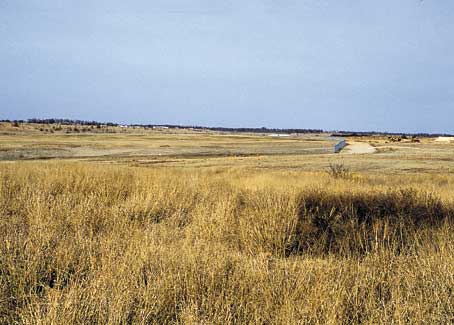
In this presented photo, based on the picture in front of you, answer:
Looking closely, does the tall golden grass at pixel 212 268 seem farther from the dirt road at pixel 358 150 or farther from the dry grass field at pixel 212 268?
the dirt road at pixel 358 150

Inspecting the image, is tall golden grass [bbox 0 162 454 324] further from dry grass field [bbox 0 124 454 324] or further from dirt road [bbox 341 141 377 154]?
dirt road [bbox 341 141 377 154]

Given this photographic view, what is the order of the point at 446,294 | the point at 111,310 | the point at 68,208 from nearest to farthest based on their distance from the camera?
1. the point at 111,310
2. the point at 446,294
3. the point at 68,208

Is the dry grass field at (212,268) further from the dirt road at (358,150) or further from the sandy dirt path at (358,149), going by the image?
the sandy dirt path at (358,149)

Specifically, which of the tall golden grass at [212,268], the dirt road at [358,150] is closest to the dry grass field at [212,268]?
the tall golden grass at [212,268]

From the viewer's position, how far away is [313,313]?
3.82 meters

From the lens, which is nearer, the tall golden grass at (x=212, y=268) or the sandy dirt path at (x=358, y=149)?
the tall golden grass at (x=212, y=268)

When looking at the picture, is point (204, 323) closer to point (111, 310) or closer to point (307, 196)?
point (111, 310)

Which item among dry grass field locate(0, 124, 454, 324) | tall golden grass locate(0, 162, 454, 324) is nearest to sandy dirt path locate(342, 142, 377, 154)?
dry grass field locate(0, 124, 454, 324)

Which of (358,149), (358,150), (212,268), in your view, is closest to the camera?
(212,268)

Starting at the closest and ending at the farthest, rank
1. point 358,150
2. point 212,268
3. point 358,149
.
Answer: point 212,268 → point 358,150 → point 358,149

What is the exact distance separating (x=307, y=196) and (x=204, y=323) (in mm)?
6945

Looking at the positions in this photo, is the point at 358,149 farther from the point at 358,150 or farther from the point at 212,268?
the point at 212,268

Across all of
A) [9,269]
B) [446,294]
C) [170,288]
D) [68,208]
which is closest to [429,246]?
[446,294]

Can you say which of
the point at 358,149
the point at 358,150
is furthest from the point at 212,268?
the point at 358,149
